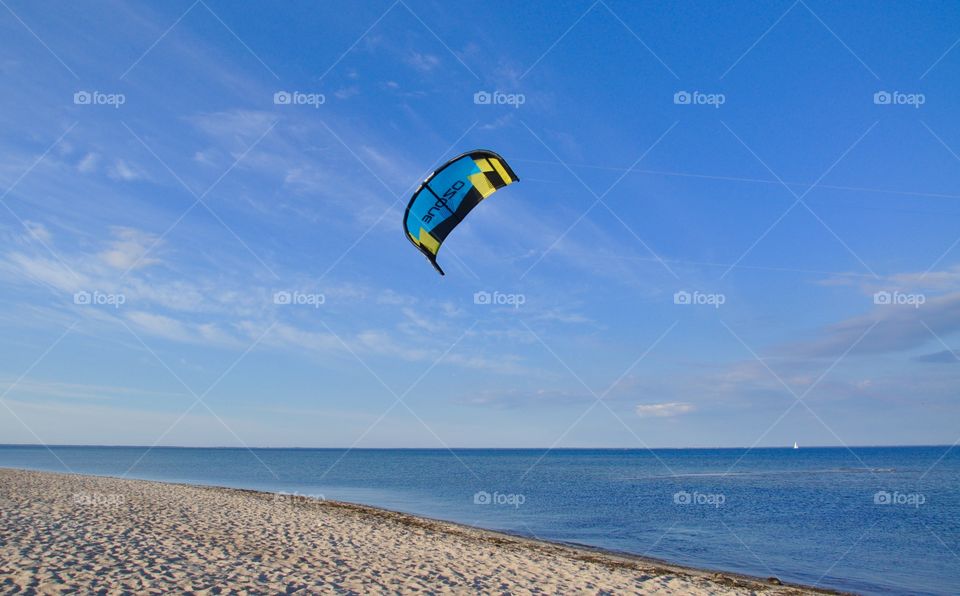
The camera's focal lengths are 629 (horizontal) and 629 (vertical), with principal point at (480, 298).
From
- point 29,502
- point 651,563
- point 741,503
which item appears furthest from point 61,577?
point 741,503

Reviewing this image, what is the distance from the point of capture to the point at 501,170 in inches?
392

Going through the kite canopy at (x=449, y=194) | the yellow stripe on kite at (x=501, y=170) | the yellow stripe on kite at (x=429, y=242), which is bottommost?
the yellow stripe on kite at (x=429, y=242)

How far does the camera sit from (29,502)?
46.4 ft

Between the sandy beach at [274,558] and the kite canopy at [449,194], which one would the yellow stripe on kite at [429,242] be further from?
the sandy beach at [274,558]

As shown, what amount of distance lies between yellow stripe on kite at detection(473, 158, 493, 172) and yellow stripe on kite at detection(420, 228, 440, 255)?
1.46 m

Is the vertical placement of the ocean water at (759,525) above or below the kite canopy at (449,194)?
below

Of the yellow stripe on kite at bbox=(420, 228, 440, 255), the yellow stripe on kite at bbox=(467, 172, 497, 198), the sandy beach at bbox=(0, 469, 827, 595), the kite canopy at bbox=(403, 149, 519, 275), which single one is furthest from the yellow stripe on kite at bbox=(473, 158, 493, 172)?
the sandy beach at bbox=(0, 469, 827, 595)

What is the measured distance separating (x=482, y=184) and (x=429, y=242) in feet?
4.38

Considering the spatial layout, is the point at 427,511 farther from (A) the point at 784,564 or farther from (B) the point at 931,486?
(B) the point at 931,486

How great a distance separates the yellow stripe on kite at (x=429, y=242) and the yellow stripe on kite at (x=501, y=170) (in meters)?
1.58

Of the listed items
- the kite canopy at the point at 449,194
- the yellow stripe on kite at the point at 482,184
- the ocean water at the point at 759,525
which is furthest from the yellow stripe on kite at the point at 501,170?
the ocean water at the point at 759,525

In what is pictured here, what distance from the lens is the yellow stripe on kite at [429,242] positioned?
10.5 meters

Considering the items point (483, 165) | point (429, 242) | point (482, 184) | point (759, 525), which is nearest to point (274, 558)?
point (429, 242)

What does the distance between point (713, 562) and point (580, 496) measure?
63.7 ft
